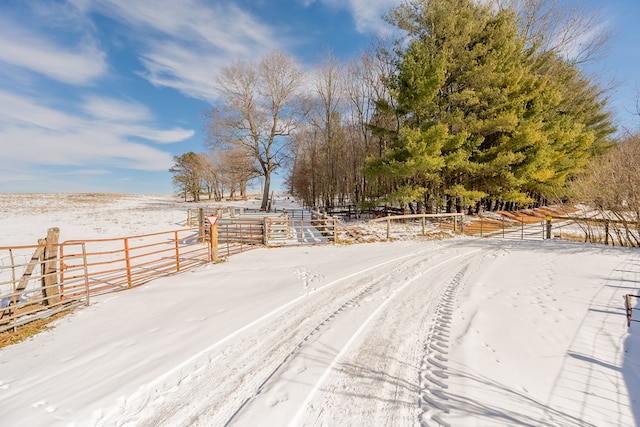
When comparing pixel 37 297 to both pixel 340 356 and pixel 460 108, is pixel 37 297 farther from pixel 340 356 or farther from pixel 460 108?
pixel 460 108

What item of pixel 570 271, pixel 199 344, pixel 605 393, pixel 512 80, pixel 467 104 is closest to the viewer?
pixel 605 393

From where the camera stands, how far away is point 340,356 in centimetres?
356

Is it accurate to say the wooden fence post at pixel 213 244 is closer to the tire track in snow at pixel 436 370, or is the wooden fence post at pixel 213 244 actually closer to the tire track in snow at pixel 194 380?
the tire track in snow at pixel 194 380

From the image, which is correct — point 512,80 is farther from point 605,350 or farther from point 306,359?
point 306,359

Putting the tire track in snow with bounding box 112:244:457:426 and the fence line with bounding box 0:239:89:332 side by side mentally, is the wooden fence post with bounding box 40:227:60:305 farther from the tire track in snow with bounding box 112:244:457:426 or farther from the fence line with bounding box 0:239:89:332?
the tire track in snow with bounding box 112:244:457:426

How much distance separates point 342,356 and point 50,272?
5881mm

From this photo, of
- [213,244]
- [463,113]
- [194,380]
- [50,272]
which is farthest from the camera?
[463,113]

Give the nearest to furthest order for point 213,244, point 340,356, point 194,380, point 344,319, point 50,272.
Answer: point 194,380
point 340,356
point 344,319
point 50,272
point 213,244

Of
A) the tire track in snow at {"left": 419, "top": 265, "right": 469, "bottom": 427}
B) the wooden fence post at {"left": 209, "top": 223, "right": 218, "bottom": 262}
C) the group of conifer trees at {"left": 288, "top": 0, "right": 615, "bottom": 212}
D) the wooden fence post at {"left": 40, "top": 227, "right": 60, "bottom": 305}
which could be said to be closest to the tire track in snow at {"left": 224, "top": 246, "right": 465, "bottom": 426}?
the tire track in snow at {"left": 419, "top": 265, "right": 469, "bottom": 427}

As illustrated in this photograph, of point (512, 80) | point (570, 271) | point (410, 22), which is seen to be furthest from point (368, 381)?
point (512, 80)

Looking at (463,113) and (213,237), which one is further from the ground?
(463,113)

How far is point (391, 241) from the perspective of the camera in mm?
13023

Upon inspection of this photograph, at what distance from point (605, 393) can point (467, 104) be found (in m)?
17.4

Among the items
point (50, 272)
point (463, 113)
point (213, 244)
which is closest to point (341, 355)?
point (50, 272)
